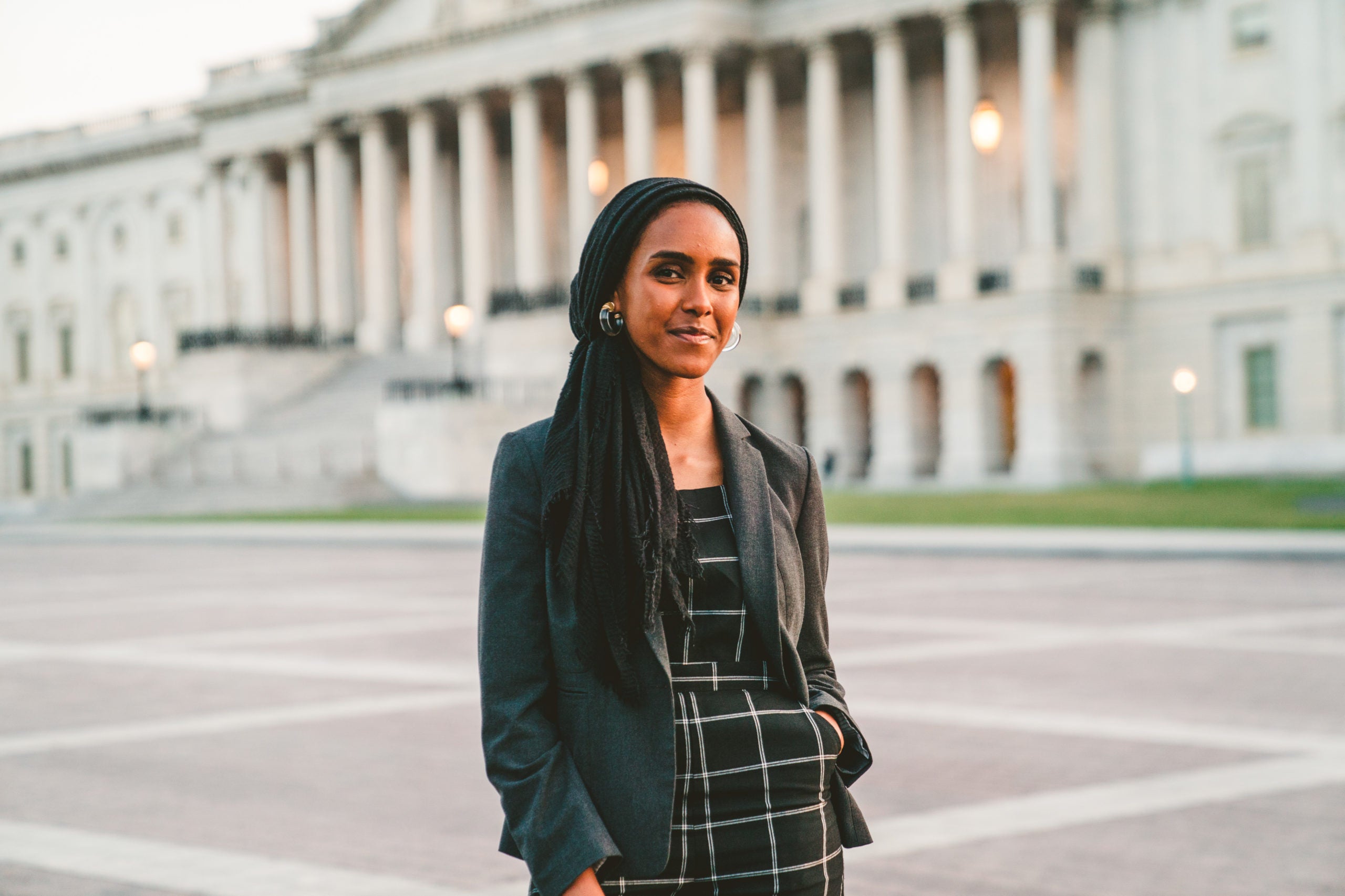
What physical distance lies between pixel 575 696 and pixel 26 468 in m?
90.6

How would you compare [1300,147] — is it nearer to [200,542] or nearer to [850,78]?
[850,78]

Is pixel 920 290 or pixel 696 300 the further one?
pixel 920 290

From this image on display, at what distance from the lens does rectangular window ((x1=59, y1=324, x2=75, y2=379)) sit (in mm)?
84250

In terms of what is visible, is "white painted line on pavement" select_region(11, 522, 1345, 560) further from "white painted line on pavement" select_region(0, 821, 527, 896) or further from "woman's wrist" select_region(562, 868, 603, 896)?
"woman's wrist" select_region(562, 868, 603, 896)

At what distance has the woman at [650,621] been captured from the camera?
9.04 feet

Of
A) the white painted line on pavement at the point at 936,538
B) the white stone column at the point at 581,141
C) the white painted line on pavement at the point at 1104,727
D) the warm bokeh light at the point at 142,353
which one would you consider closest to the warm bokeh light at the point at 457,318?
the white painted line on pavement at the point at 936,538

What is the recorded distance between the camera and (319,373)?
198ft

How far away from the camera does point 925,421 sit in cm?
5200

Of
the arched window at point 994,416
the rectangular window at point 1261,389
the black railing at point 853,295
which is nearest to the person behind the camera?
the rectangular window at point 1261,389

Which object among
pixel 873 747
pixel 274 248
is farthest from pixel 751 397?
pixel 873 747

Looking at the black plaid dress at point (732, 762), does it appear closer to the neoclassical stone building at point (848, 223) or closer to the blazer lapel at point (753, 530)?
the blazer lapel at point (753, 530)

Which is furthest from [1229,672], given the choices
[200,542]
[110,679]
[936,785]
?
[200,542]

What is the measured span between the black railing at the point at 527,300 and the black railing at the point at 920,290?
12200 millimetres

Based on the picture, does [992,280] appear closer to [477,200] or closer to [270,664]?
[477,200]
